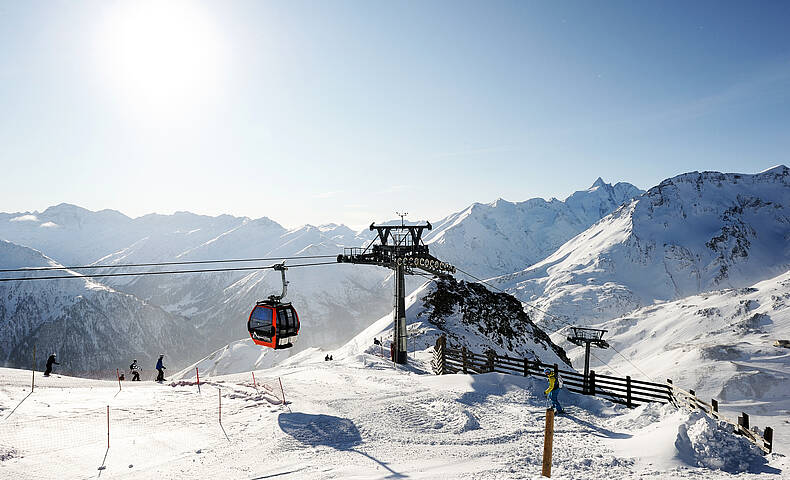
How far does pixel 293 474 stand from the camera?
11578mm

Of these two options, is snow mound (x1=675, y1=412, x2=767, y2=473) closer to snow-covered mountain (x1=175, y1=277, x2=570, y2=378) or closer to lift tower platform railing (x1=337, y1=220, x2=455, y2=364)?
lift tower platform railing (x1=337, y1=220, x2=455, y2=364)

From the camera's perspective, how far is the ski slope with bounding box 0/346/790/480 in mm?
12055

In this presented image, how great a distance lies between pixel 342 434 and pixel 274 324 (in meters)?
6.61

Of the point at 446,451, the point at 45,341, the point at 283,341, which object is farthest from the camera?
the point at 45,341

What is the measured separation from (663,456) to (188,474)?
13728mm

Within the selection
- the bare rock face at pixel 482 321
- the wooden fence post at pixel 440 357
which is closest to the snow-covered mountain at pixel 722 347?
the bare rock face at pixel 482 321

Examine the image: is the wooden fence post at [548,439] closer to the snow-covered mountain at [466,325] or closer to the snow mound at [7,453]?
the snow mound at [7,453]

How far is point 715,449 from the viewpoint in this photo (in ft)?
40.8

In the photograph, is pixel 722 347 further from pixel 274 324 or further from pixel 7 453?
pixel 7 453

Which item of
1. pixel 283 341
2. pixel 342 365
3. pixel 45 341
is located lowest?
pixel 45 341

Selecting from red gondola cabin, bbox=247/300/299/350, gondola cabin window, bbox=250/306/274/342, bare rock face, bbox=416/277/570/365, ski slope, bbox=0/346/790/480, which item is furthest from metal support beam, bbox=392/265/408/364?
gondola cabin window, bbox=250/306/274/342

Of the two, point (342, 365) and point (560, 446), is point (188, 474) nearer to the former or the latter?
point (560, 446)

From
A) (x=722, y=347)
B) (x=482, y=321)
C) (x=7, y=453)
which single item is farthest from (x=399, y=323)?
(x=722, y=347)

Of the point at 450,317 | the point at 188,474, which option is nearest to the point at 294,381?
the point at 188,474
